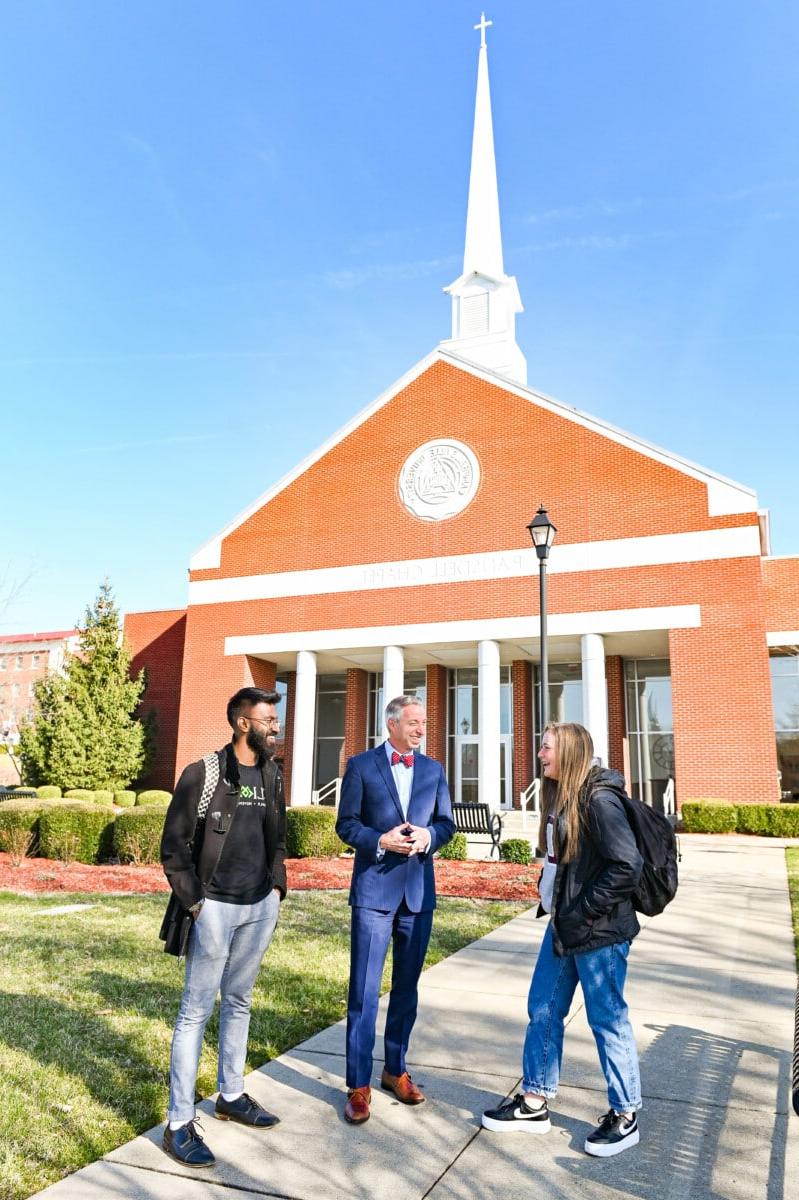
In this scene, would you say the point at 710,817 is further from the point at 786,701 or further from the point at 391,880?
the point at 391,880

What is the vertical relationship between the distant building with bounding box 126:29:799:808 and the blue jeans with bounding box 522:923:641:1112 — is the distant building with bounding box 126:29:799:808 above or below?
above

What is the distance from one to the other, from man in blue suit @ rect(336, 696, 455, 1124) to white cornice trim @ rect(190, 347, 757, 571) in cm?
2057

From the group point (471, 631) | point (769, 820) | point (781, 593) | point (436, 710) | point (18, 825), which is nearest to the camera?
point (18, 825)

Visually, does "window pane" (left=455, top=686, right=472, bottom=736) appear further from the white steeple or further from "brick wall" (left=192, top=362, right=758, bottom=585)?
the white steeple

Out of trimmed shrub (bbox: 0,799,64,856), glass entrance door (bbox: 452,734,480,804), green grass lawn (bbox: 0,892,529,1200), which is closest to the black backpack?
green grass lawn (bbox: 0,892,529,1200)

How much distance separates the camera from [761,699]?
21594mm

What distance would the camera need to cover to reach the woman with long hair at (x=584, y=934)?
3689 millimetres

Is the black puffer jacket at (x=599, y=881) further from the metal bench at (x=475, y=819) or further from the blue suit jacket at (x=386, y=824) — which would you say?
the metal bench at (x=475, y=819)

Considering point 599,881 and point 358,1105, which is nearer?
point 599,881

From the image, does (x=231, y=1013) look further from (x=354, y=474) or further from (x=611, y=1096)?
(x=354, y=474)

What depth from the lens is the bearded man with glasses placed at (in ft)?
12.0

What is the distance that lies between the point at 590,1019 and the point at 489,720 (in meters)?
20.9

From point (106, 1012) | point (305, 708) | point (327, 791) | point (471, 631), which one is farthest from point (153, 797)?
point (106, 1012)

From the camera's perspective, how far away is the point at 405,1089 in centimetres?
412
